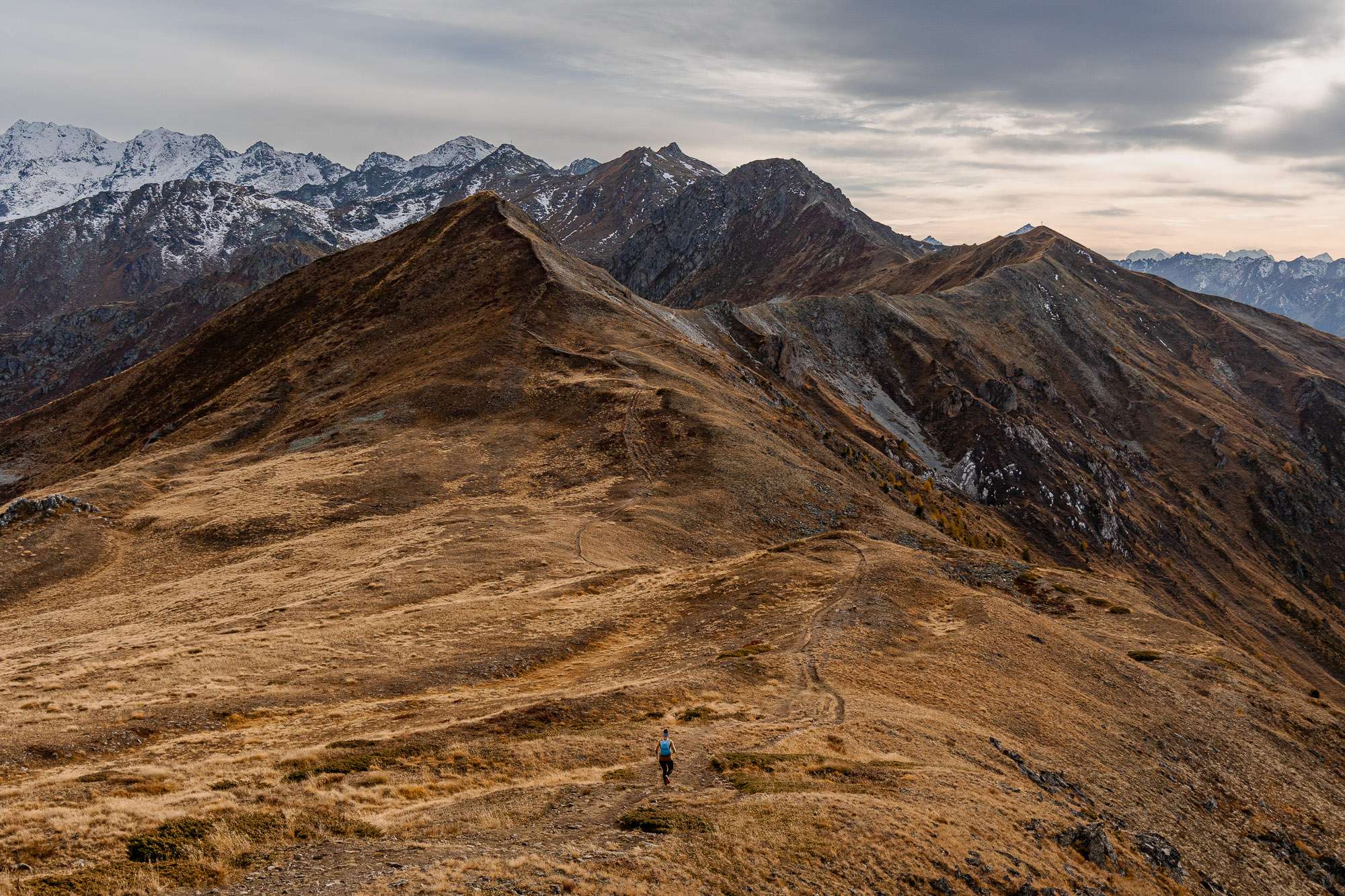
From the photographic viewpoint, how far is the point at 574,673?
119 feet

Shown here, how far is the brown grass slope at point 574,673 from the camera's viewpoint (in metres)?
20.5

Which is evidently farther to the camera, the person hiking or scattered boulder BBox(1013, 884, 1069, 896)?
the person hiking

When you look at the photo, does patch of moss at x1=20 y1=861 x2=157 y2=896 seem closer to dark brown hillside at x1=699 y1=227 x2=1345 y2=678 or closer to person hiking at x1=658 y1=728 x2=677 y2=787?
person hiking at x1=658 y1=728 x2=677 y2=787

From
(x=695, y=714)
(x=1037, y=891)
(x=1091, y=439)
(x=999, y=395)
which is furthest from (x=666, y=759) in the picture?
(x=1091, y=439)

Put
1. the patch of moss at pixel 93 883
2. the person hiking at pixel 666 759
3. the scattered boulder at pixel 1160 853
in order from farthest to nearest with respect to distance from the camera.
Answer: the scattered boulder at pixel 1160 853 < the person hiking at pixel 666 759 < the patch of moss at pixel 93 883

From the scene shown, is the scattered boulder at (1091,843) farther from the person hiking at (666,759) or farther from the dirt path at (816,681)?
the person hiking at (666,759)

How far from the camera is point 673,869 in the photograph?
18641 millimetres

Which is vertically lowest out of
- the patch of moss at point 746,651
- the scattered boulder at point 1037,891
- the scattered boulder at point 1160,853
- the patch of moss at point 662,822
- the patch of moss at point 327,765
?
the scattered boulder at point 1160,853

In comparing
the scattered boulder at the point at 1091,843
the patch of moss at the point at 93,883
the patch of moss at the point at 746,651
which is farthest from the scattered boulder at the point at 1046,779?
the patch of moss at the point at 93,883

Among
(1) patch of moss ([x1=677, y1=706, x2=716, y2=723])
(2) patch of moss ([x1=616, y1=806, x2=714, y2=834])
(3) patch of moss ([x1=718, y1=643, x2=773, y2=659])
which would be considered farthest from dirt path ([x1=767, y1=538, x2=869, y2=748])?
(2) patch of moss ([x1=616, y1=806, x2=714, y2=834])

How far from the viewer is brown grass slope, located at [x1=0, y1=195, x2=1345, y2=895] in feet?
67.1

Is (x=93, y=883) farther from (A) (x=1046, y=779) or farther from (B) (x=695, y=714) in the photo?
(A) (x=1046, y=779)

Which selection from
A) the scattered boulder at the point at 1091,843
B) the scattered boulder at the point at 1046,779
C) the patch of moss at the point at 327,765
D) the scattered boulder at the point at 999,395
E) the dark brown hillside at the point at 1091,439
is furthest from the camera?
the scattered boulder at the point at 999,395

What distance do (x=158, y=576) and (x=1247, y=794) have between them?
207 feet
